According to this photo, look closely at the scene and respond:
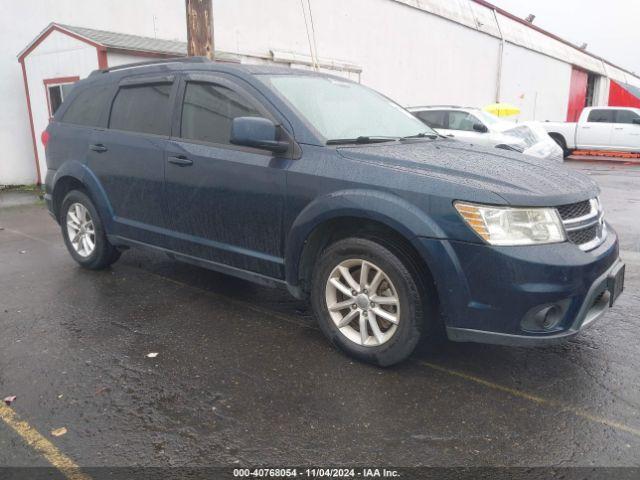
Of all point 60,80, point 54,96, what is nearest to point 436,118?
point 60,80

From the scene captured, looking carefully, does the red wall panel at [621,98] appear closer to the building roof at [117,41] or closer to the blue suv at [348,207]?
the building roof at [117,41]

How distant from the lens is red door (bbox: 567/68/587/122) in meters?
33.9

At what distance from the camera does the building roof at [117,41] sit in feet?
30.8

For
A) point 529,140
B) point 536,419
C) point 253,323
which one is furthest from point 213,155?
point 529,140

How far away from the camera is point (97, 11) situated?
10820mm

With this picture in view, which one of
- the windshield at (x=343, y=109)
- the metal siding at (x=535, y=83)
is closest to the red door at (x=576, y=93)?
the metal siding at (x=535, y=83)

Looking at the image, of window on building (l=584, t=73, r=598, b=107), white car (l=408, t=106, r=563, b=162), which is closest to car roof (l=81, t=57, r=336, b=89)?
white car (l=408, t=106, r=563, b=162)

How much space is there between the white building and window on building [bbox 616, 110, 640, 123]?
6.40m

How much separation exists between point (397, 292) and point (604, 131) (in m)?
17.3

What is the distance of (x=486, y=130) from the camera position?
10852 millimetres

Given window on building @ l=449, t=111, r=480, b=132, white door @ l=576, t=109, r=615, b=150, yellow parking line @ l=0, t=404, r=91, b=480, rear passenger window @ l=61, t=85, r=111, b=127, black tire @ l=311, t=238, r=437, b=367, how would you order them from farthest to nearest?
1. white door @ l=576, t=109, r=615, b=150
2. window on building @ l=449, t=111, r=480, b=132
3. rear passenger window @ l=61, t=85, r=111, b=127
4. black tire @ l=311, t=238, r=437, b=367
5. yellow parking line @ l=0, t=404, r=91, b=480

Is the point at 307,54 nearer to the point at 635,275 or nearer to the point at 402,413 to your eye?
the point at 635,275

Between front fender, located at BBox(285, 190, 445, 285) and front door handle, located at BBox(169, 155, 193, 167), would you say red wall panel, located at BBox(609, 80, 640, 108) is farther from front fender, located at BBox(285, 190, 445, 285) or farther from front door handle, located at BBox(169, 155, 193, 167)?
front fender, located at BBox(285, 190, 445, 285)

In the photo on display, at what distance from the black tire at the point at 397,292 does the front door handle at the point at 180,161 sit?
132 cm
